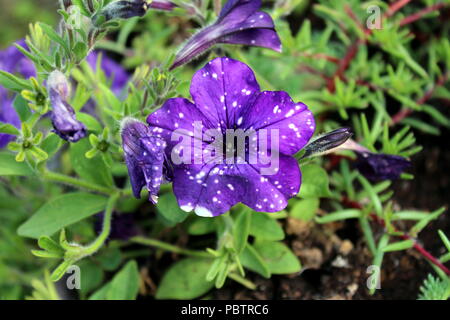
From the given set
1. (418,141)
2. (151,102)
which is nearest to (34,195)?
(151,102)

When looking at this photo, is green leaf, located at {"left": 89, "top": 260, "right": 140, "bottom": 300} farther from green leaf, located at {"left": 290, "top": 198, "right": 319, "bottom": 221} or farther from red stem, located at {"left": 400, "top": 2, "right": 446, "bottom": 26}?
red stem, located at {"left": 400, "top": 2, "right": 446, "bottom": 26}

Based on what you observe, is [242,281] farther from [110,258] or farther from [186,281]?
[110,258]

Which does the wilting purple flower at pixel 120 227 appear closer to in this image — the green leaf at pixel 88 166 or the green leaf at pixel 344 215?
the green leaf at pixel 88 166

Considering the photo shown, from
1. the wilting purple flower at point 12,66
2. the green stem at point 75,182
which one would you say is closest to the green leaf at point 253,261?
the green stem at point 75,182

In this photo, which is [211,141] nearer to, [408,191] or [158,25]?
[408,191]

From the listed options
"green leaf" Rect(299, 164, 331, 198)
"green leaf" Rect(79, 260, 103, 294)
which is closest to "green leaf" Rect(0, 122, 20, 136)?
"green leaf" Rect(79, 260, 103, 294)
